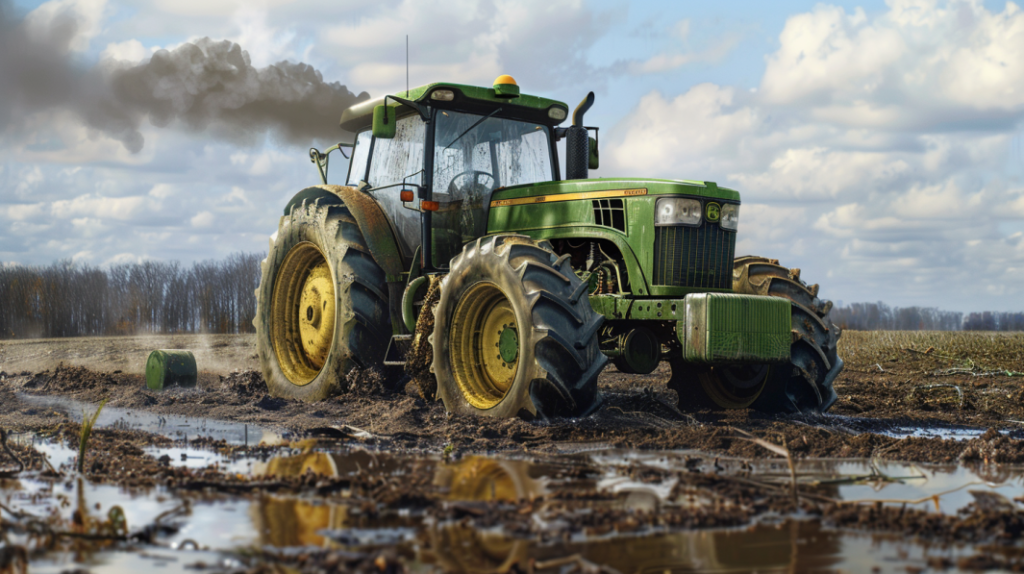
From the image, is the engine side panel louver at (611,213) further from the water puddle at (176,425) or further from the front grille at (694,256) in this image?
the water puddle at (176,425)

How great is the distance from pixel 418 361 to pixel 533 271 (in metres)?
1.71

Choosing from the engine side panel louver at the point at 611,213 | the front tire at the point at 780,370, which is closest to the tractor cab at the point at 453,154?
the engine side panel louver at the point at 611,213

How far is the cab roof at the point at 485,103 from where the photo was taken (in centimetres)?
862

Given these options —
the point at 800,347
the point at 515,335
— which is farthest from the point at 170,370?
the point at 800,347

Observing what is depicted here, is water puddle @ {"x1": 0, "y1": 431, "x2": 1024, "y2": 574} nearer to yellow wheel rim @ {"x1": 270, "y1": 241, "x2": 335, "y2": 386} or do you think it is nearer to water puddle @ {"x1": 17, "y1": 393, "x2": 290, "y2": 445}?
water puddle @ {"x1": 17, "y1": 393, "x2": 290, "y2": 445}

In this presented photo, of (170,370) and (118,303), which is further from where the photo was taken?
(118,303)

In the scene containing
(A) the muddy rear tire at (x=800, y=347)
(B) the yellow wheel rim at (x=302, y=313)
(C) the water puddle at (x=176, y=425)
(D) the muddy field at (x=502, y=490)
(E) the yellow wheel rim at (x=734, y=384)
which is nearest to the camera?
(D) the muddy field at (x=502, y=490)

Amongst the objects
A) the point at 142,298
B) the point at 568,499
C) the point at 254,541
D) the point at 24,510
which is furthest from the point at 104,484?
the point at 142,298

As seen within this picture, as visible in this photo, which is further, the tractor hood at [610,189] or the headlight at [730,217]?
the headlight at [730,217]

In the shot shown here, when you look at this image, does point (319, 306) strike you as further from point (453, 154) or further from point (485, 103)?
point (485, 103)

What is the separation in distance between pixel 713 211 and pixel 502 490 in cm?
410

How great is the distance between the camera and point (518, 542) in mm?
3510

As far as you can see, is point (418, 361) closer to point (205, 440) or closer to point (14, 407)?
point (205, 440)

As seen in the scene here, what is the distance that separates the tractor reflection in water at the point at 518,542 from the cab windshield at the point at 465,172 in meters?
4.64
